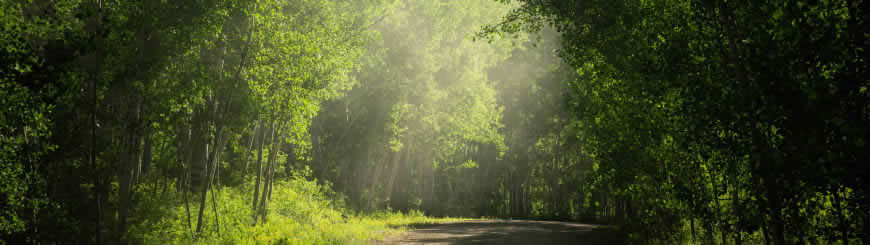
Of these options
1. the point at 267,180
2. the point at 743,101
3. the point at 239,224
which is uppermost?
the point at 743,101

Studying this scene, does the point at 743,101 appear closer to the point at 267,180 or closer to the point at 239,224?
the point at 239,224

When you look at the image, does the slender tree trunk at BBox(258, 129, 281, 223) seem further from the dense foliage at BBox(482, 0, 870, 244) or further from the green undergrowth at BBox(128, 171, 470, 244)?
the dense foliage at BBox(482, 0, 870, 244)

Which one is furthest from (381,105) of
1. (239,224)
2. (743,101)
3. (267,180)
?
(743,101)

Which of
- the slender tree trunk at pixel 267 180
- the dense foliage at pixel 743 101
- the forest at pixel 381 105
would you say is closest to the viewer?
the dense foliage at pixel 743 101

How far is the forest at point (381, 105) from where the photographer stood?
148 inches

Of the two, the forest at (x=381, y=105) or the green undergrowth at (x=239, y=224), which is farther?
the green undergrowth at (x=239, y=224)

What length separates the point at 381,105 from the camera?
2561cm

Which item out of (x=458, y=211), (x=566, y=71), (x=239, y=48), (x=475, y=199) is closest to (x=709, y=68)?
(x=239, y=48)

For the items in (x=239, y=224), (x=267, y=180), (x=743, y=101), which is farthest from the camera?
(x=267, y=180)

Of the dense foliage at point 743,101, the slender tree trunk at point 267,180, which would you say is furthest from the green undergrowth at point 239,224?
the dense foliage at point 743,101

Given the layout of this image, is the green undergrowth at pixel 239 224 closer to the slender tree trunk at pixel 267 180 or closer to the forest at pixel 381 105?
the forest at pixel 381 105

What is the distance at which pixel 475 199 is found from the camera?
Answer: 44.7m

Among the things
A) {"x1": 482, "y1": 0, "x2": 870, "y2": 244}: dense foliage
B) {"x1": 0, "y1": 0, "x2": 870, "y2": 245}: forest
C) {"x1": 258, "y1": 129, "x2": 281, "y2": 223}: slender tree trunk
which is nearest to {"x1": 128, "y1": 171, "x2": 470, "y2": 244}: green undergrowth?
{"x1": 0, "y1": 0, "x2": 870, "y2": 245}: forest

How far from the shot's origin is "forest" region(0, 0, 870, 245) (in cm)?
376
